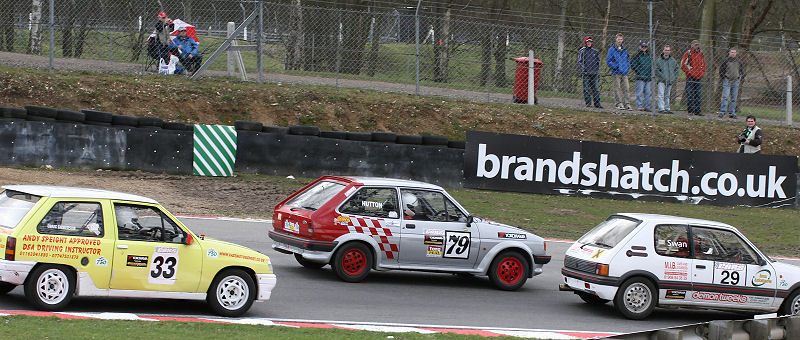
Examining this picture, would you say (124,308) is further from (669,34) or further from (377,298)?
(669,34)

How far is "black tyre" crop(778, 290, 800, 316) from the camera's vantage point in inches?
457

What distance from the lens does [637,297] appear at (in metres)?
11.2

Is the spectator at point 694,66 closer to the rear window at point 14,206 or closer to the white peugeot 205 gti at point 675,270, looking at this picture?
the white peugeot 205 gti at point 675,270

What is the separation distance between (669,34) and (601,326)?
22.8 metres

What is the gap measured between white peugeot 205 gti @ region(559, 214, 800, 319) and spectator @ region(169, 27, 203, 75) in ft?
46.6

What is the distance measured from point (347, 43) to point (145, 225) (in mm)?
14654

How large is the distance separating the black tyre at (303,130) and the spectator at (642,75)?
9.83 meters

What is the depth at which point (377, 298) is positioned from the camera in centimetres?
1111

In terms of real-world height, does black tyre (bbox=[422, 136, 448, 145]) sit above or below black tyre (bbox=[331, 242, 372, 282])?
above

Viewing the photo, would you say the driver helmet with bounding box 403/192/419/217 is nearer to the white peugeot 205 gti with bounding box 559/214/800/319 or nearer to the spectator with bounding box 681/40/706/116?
the white peugeot 205 gti with bounding box 559/214/800/319

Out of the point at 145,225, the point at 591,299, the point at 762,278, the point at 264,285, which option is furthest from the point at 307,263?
the point at 762,278

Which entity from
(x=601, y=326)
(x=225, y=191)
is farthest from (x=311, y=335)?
(x=225, y=191)

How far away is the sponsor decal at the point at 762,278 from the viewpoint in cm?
1148

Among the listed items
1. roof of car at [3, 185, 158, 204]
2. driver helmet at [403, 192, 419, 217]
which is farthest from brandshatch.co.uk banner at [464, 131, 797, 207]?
roof of car at [3, 185, 158, 204]
